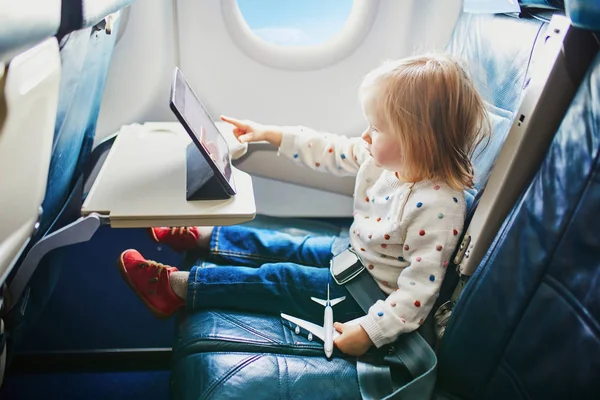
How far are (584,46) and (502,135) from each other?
282 millimetres

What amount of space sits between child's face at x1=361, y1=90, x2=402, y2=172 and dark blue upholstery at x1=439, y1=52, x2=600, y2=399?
1.08 feet

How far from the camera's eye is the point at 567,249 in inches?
30.7

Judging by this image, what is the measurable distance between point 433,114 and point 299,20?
2.88ft

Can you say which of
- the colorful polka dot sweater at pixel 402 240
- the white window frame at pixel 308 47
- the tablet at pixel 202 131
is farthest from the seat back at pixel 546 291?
the white window frame at pixel 308 47

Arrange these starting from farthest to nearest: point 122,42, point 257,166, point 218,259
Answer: point 122,42
point 257,166
point 218,259

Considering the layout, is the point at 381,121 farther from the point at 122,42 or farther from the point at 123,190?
the point at 122,42

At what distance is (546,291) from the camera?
82 centimetres

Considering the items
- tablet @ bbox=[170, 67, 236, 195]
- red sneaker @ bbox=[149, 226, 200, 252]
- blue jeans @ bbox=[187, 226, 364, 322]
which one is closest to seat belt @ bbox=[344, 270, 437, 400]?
blue jeans @ bbox=[187, 226, 364, 322]

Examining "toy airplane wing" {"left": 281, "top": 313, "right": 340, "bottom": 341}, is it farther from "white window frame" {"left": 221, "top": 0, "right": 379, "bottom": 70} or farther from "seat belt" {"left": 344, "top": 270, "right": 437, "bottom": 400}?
"white window frame" {"left": 221, "top": 0, "right": 379, "bottom": 70}

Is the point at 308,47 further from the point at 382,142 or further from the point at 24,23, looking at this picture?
the point at 24,23

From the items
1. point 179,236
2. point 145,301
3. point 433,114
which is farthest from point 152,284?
point 433,114

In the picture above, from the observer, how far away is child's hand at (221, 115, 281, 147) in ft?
4.81

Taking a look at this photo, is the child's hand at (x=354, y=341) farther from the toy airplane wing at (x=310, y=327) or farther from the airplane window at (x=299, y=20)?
the airplane window at (x=299, y=20)

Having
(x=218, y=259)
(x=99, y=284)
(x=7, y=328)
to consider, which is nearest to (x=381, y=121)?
(x=218, y=259)
